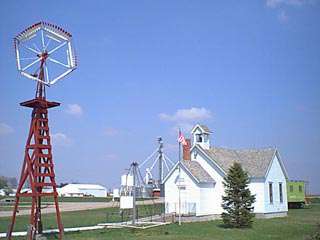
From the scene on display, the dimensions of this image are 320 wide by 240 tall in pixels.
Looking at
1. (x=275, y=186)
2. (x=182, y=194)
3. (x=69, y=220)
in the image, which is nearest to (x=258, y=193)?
(x=275, y=186)

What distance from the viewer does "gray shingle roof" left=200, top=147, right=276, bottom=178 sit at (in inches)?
1515

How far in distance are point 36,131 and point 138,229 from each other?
8853mm

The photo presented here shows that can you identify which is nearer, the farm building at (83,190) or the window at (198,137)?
the window at (198,137)

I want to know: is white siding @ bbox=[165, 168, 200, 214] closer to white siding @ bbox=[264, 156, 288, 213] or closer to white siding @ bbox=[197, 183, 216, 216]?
white siding @ bbox=[197, 183, 216, 216]

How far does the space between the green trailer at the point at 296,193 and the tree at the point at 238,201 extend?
24.3 meters


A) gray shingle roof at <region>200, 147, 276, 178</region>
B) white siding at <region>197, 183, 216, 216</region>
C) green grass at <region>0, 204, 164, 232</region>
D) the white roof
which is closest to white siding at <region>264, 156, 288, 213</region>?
gray shingle roof at <region>200, 147, 276, 178</region>

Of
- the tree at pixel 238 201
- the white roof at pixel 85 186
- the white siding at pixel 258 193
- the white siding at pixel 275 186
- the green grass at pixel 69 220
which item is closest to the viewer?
the tree at pixel 238 201

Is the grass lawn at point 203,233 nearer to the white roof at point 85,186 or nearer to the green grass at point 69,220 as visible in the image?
the green grass at point 69,220

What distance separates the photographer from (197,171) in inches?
1465

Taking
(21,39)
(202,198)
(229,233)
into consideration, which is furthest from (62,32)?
(202,198)

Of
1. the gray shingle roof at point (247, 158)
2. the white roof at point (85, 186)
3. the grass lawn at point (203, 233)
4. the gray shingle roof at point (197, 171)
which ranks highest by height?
the white roof at point (85, 186)

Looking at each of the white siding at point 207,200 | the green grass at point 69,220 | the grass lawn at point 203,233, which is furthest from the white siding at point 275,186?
the green grass at point 69,220

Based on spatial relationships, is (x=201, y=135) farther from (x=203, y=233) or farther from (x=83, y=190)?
(x=83, y=190)

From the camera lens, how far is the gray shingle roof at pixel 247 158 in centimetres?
3847
